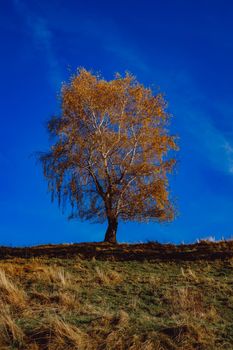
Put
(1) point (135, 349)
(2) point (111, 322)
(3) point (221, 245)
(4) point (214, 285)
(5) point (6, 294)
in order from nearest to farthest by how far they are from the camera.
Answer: (1) point (135, 349) < (2) point (111, 322) < (5) point (6, 294) < (4) point (214, 285) < (3) point (221, 245)

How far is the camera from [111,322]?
1234cm

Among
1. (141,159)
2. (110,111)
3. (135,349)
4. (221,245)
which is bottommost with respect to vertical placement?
(135,349)

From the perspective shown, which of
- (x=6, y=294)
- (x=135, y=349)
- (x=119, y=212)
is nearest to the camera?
(x=135, y=349)

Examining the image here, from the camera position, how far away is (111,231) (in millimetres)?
30453

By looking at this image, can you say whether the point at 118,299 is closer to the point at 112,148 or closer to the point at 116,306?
the point at 116,306

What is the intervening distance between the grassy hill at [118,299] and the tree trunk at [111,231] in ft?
14.0

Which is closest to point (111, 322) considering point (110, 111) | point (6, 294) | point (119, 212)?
point (6, 294)

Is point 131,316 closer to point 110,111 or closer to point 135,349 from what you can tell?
point 135,349

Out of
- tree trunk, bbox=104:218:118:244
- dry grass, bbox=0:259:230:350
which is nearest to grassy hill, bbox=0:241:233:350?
dry grass, bbox=0:259:230:350

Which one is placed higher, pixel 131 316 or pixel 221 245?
pixel 221 245

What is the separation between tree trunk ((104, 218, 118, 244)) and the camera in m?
30.3

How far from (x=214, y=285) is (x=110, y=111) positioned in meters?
17.0

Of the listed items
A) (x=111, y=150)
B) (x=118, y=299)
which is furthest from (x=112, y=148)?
(x=118, y=299)

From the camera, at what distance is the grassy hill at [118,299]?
1145cm
